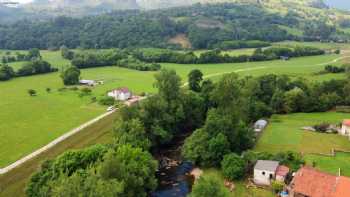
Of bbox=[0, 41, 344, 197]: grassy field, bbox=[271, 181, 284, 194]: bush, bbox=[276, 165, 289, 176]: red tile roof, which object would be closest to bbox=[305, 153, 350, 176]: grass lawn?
bbox=[276, 165, 289, 176]: red tile roof

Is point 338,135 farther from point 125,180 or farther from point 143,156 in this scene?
point 125,180

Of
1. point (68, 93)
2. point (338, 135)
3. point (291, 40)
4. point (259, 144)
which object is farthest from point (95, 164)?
point (291, 40)

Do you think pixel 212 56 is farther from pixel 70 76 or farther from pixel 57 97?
pixel 57 97

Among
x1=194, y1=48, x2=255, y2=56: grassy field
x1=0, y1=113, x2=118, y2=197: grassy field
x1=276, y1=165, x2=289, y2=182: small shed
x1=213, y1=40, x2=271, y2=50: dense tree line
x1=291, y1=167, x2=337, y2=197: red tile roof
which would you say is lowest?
x1=0, y1=113, x2=118, y2=197: grassy field

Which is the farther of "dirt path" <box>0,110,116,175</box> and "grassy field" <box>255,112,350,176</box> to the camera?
"grassy field" <box>255,112,350,176</box>

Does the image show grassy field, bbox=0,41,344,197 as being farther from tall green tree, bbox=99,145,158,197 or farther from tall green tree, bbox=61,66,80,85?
tall green tree, bbox=99,145,158,197

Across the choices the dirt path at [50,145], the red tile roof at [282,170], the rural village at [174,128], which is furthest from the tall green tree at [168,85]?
the red tile roof at [282,170]
